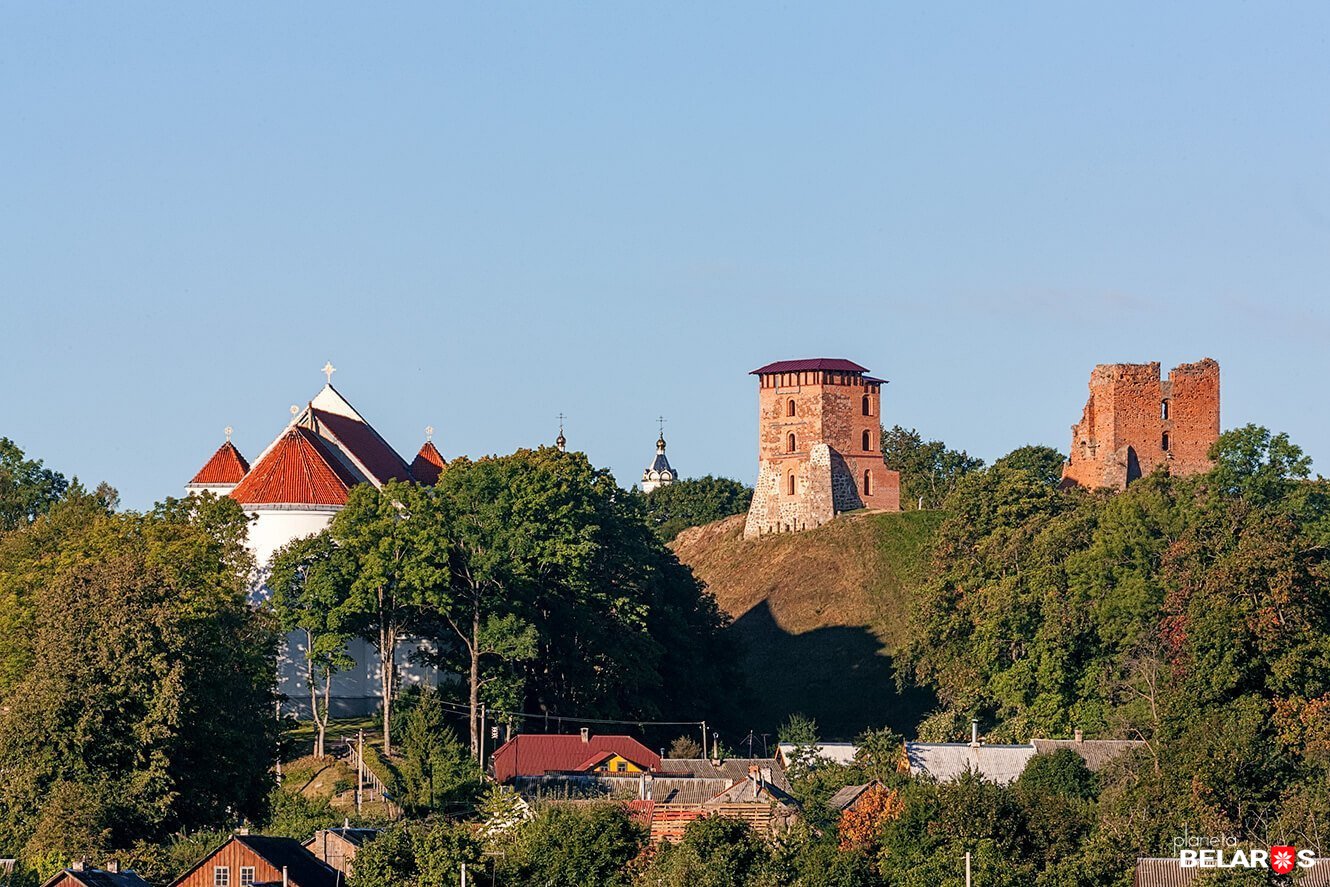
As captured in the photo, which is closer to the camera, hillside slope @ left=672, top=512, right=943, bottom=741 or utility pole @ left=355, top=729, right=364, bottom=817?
utility pole @ left=355, top=729, right=364, bottom=817

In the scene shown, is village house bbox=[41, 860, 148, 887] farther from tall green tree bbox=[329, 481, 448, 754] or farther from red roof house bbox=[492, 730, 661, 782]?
tall green tree bbox=[329, 481, 448, 754]

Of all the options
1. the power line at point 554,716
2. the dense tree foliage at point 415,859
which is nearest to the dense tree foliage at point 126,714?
the dense tree foliage at point 415,859

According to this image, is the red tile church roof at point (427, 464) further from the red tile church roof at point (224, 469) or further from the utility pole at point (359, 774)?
the utility pole at point (359, 774)

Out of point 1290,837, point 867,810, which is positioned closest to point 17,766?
point 867,810

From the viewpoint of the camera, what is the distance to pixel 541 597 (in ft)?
258

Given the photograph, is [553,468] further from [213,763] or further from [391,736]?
[213,763]

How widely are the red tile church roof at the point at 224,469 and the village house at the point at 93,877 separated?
3494cm

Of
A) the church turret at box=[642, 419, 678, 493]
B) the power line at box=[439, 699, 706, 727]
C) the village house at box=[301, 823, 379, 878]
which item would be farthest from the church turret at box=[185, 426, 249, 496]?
the church turret at box=[642, 419, 678, 493]

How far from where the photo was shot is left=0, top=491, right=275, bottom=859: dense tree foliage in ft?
195

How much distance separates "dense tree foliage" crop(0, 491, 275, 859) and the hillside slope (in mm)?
23691

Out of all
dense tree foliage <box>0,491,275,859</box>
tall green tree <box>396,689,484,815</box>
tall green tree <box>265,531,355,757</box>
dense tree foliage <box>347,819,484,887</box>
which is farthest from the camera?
tall green tree <box>265,531,355,757</box>

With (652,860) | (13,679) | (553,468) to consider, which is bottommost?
(652,860)

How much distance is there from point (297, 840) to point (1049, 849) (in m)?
16.5

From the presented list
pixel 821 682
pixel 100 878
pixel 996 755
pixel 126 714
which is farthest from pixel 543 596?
pixel 100 878
